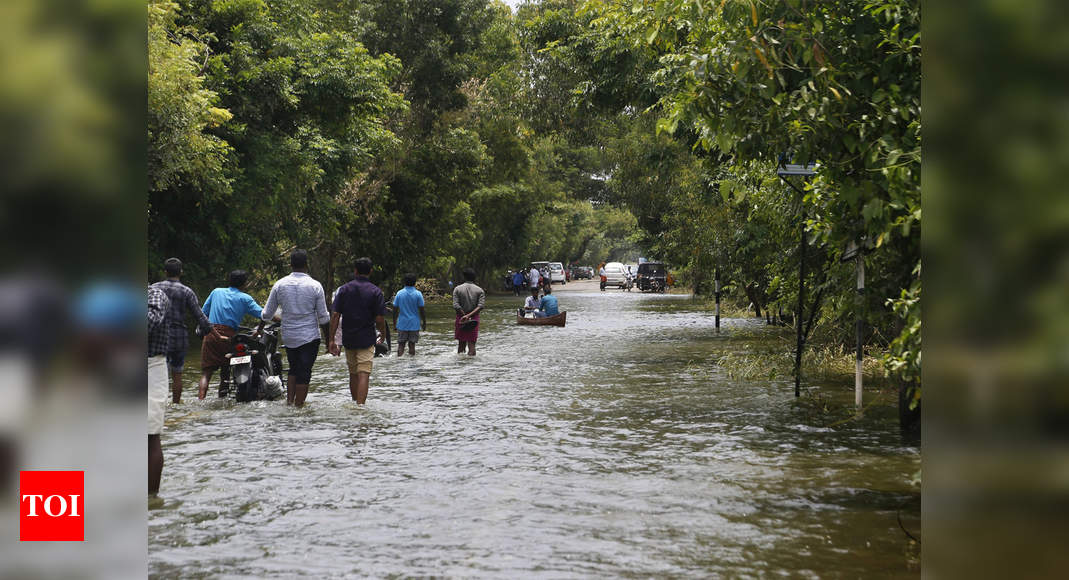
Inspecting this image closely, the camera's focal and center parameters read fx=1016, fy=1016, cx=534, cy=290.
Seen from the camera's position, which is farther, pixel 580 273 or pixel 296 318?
pixel 580 273

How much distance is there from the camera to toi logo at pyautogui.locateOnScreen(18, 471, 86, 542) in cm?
236

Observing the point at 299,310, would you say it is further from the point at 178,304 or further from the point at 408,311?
the point at 408,311

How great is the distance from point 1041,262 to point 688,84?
590 cm

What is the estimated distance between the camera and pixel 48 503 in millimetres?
2410

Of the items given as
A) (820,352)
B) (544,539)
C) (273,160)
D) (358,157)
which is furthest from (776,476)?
(358,157)

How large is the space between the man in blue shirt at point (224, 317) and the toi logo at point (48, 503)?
36.3 feet

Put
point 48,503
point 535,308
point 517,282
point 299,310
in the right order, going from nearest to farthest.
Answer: point 48,503, point 299,310, point 535,308, point 517,282

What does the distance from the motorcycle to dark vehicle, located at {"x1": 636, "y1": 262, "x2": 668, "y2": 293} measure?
156 ft

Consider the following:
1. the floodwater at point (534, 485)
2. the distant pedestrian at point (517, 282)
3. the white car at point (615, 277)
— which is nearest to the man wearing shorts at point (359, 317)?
the floodwater at point (534, 485)

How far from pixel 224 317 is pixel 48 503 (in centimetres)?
1150

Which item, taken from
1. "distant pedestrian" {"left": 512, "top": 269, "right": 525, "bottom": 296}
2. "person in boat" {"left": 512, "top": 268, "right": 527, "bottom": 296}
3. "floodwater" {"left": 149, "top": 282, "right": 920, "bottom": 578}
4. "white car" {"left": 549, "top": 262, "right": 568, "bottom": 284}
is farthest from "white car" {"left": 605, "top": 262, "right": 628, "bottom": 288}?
"floodwater" {"left": 149, "top": 282, "right": 920, "bottom": 578}

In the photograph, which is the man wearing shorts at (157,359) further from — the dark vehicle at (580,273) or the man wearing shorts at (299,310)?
the dark vehicle at (580,273)

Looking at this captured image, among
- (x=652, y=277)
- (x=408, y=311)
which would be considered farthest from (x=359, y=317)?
(x=652, y=277)

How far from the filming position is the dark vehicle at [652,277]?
60125 millimetres
